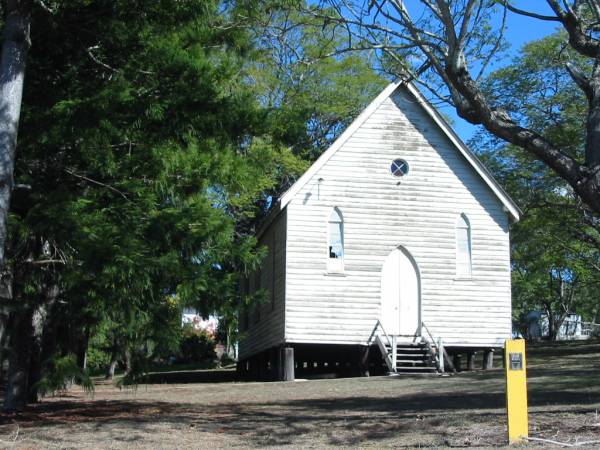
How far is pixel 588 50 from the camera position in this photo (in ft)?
34.7

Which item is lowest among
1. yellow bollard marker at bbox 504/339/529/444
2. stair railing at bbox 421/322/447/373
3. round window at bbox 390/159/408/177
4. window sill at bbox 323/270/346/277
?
yellow bollard marker at bbox 504/339/529/444

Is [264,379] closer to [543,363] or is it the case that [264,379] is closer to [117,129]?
[543,363]

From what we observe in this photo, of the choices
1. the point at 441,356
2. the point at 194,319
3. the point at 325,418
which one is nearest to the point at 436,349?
the point at 441,356

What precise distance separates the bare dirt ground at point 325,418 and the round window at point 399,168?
8.03 metres

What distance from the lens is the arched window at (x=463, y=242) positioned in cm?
2384

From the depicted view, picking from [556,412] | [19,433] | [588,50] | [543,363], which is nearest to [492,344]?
[543,363]

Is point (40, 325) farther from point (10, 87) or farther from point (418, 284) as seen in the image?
point (418, 284)

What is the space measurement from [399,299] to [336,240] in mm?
2500

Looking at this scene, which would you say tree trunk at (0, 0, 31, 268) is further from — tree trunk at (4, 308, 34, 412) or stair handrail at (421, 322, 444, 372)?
stair handrail at (421, 322, 444, 372)

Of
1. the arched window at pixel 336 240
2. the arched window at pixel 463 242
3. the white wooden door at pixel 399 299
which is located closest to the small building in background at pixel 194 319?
the arched window at pixel 336 240

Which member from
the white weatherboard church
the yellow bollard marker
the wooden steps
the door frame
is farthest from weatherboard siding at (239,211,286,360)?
the yellow bollard marker

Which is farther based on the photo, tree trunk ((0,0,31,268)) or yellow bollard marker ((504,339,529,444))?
tree trunk ((0,0,31,268))

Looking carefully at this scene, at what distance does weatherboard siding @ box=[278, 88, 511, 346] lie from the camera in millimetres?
22938

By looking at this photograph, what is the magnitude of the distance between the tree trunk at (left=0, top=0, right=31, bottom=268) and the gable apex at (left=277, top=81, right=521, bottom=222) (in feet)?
44.3
